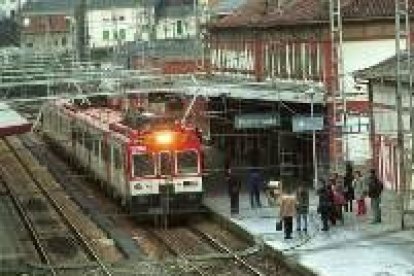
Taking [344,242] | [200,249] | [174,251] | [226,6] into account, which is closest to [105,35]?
[226,6]

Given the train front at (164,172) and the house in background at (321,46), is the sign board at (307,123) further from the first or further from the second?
A: the train front at (164,172)

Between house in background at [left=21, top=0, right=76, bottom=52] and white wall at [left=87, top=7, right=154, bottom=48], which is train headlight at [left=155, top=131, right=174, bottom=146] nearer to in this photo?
white wall at [left=87, top=7, right=154, bottom=48]

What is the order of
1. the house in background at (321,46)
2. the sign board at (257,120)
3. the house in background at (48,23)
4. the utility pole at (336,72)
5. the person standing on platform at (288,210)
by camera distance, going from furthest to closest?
the house in background at (48,23)
the house in background at (321,46)
the utility pole at (336,72)
the sign board at (257,120)
the person standing on platform at (288,210)

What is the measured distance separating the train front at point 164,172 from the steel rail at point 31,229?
9.21 feet

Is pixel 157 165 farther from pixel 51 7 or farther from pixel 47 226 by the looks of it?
pixel 51 7

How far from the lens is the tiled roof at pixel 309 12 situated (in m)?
37.5

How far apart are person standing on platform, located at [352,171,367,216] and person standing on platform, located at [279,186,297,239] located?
121 inches

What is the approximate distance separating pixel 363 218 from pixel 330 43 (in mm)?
9884

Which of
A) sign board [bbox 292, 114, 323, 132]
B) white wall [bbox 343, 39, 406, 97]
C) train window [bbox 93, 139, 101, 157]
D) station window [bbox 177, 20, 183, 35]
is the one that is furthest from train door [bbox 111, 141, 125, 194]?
station window [bbox 177, 20, 183, 35]

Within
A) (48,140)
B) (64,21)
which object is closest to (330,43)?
(48,140)

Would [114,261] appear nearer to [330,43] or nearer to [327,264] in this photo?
[327,264]

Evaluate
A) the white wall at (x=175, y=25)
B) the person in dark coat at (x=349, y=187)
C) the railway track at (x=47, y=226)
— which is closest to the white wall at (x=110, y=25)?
the white wall at (x=175, y=25)

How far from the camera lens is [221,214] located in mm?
32312

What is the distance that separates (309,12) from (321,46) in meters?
1.95
